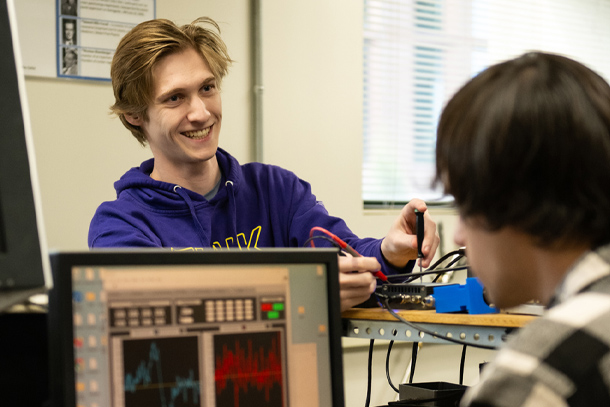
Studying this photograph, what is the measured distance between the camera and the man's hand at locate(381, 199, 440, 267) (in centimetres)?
124

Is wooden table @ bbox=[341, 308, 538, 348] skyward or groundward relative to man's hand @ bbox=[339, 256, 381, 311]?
groundward

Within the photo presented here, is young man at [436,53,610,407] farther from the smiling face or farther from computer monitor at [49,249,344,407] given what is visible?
the smiling face

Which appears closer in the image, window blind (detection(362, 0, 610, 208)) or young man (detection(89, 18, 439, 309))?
young man (detection(89, 18, 439, 309))

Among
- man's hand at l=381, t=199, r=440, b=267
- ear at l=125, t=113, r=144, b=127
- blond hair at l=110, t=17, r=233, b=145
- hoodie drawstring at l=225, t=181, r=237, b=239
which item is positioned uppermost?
blond hair at l=110, t=17, r=233, b=145

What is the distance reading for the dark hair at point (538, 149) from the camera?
1.89ft

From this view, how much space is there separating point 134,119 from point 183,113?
17 cm

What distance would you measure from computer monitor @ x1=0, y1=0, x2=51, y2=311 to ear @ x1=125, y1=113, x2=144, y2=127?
100 centimetres

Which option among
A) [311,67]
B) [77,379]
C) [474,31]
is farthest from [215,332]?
[474,31]

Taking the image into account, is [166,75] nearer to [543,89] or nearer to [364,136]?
[543,89]

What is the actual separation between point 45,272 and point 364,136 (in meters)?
2.31

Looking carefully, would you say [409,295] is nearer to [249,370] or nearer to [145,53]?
[249,370]

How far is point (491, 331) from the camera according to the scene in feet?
3.01

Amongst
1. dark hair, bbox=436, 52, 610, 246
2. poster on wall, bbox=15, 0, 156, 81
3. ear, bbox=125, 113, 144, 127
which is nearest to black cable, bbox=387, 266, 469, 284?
dark hair, bbox=436, 52, 610, 246

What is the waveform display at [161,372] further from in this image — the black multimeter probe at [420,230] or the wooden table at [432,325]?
the black multimeter probe at [420,230]
